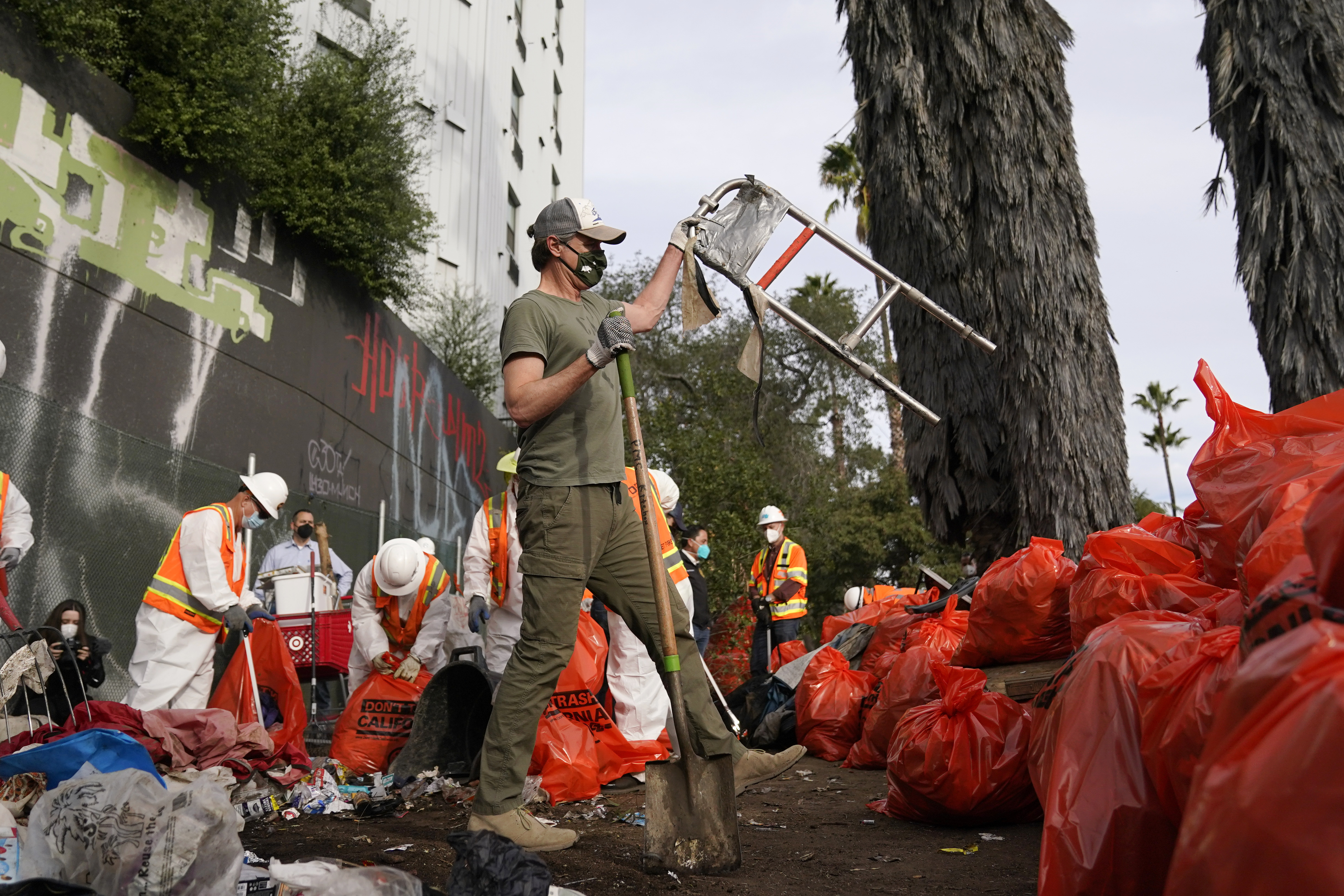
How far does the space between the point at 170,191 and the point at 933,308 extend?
6561mm

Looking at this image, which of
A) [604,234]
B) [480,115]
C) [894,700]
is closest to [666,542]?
[894,700]

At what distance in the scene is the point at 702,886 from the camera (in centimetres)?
268

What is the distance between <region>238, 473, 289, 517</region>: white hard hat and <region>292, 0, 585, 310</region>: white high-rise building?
339 inches

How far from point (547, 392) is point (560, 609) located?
0.65 metres

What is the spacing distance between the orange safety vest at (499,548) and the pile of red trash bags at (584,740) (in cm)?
47

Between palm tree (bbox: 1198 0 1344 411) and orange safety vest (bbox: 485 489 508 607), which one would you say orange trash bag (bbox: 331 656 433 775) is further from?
palm tree (bbox: 1198 0 1344 411)

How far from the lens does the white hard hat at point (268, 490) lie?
568 centimetres

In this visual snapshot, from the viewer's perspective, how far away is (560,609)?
10.1 ft

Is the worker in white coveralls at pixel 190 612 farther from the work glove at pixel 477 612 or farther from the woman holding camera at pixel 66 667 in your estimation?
the work glove at pixel 477 612

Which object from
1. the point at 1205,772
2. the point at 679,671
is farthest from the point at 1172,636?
the point at 679,671

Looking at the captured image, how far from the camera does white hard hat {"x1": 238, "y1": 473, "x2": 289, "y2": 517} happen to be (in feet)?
18.6

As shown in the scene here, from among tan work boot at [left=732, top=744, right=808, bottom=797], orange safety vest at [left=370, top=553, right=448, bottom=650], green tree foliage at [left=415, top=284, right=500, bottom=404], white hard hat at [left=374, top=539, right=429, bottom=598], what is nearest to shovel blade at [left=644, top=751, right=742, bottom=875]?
tan work boot at [left=732, top=744, right=808, bottom=797]

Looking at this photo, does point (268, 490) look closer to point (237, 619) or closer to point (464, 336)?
point (237, 619)

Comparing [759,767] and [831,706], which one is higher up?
[831,706]
